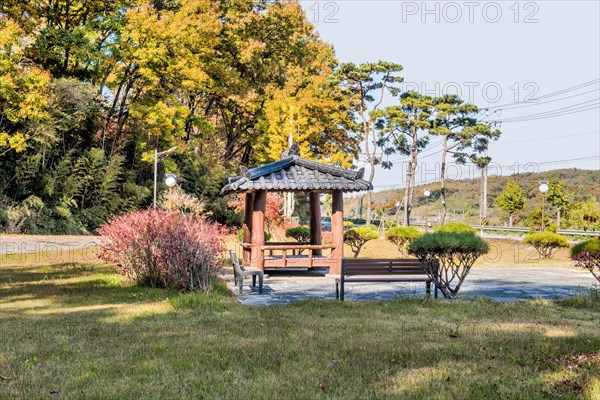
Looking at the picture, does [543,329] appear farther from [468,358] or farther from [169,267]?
[169,267]

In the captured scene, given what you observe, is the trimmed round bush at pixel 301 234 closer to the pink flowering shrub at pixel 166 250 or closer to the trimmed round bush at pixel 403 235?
the trimmed round bush at pixel 403 235

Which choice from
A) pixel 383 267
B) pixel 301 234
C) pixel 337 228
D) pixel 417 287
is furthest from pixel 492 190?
pixel 383 267

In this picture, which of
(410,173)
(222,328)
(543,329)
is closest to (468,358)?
(543,329)

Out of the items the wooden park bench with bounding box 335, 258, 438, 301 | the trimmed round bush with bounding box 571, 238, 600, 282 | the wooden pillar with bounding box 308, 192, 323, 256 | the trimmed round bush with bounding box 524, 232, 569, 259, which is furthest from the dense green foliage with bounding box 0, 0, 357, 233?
the trimmed round bush with bounding box 571, 238, 600, 282

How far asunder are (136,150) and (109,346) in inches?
1082

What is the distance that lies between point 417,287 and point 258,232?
380 centimetres

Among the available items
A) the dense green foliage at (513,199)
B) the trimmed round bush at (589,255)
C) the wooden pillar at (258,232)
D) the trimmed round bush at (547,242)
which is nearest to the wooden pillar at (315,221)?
the wooden pillar at (258,232)

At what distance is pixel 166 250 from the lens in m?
10.5

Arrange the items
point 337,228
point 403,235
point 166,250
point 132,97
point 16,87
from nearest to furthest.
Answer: point 166,250 → point 337,228 → point 403,235 → point 16,87 → point 132,97

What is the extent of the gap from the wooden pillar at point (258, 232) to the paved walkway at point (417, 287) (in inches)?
21.4

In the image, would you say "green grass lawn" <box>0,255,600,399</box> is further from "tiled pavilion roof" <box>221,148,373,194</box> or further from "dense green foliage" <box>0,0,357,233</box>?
"dense green foliage" <box>0,0,357,233</box>

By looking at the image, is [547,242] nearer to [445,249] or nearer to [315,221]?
[315,221]

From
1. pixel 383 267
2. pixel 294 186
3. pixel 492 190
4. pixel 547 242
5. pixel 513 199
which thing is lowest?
pixel 383 267

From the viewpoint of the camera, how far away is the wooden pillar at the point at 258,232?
12.9 metres
